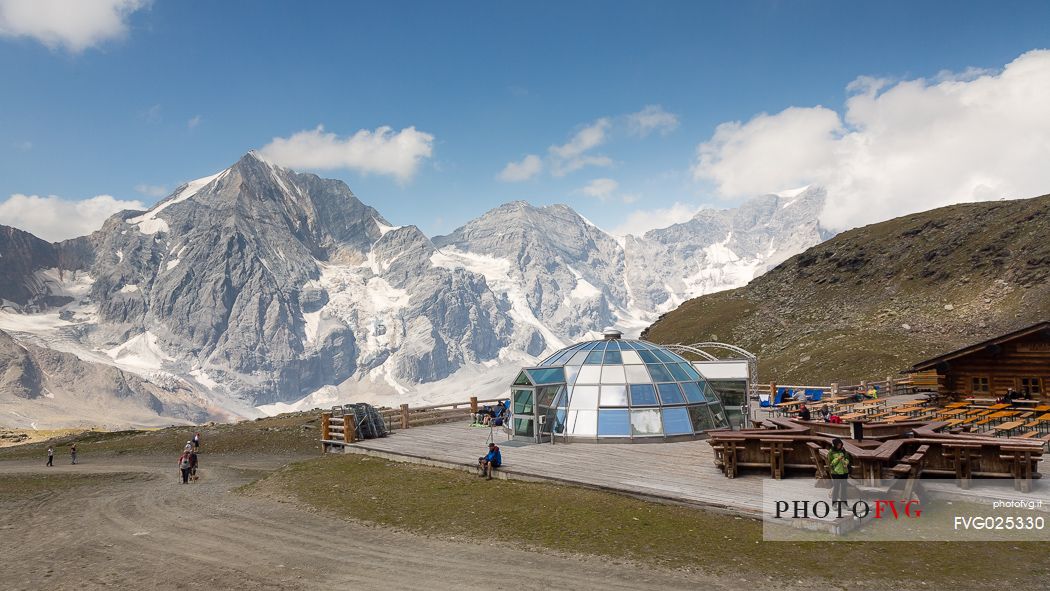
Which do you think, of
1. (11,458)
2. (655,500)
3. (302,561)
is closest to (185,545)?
(302,561)

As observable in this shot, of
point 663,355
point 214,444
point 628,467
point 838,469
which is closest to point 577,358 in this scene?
point 663,355

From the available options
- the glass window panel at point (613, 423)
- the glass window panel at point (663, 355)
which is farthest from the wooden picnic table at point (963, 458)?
the glass window panel at point (663, 355)

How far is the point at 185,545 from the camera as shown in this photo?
14336mm

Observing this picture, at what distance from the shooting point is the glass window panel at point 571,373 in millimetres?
26109

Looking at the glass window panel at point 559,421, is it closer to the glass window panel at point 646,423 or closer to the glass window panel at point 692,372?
the glass window panel at point 646,423

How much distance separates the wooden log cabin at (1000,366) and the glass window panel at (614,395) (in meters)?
19.0

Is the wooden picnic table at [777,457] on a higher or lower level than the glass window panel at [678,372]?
lower

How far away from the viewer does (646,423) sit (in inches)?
960

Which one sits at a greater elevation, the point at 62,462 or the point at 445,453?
the point at 445,453

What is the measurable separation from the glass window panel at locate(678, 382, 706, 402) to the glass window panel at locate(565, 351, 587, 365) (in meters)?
4.18

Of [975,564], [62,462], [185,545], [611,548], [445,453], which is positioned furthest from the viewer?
[62,462]

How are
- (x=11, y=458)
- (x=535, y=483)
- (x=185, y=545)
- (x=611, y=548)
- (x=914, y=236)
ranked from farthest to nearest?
(x=914, y=236) < (x=11, y=458) < (x=535, y=483) < (x=185, y=545) < (x=611, y=548)

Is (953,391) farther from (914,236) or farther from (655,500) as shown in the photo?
(914,236)

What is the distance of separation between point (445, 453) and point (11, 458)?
98.1ft
